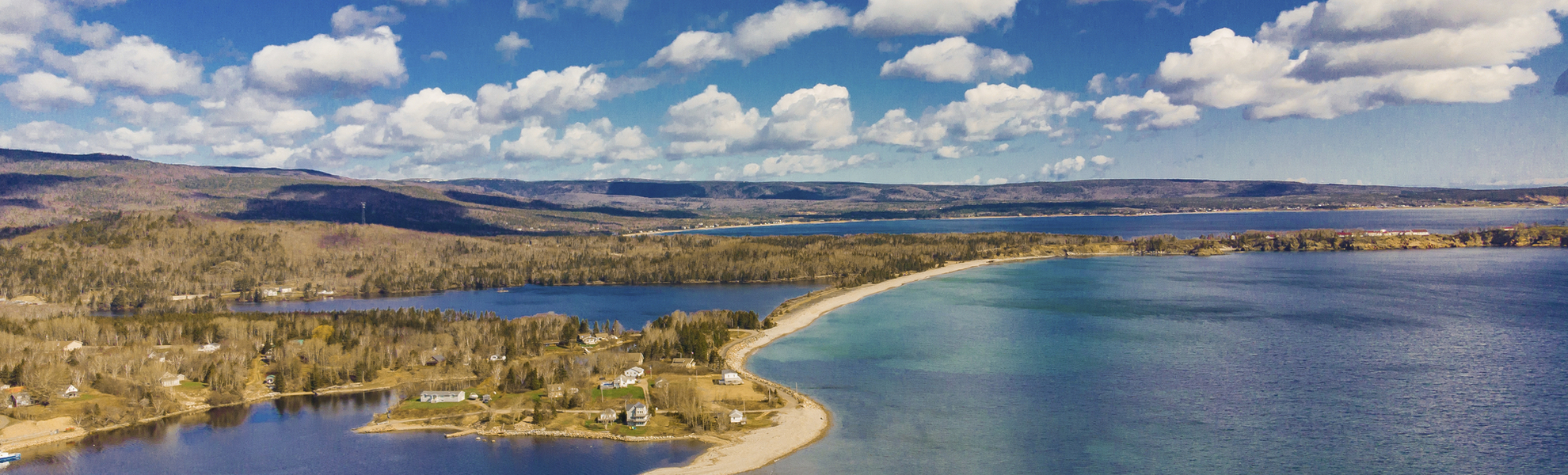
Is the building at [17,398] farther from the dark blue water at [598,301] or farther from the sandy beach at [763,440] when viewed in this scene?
the dark blue water at [598,301]

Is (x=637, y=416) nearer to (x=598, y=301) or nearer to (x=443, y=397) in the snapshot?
(x=443, y=397)

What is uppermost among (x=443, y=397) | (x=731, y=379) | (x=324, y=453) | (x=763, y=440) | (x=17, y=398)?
(x=17, y=398)

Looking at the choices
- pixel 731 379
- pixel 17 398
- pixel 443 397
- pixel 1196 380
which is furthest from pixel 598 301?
pixel 1196 380

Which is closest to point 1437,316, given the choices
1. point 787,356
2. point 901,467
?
point 787,356

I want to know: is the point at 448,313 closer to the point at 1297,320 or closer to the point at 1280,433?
the point at 1280,433

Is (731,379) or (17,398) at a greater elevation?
(17,398)
